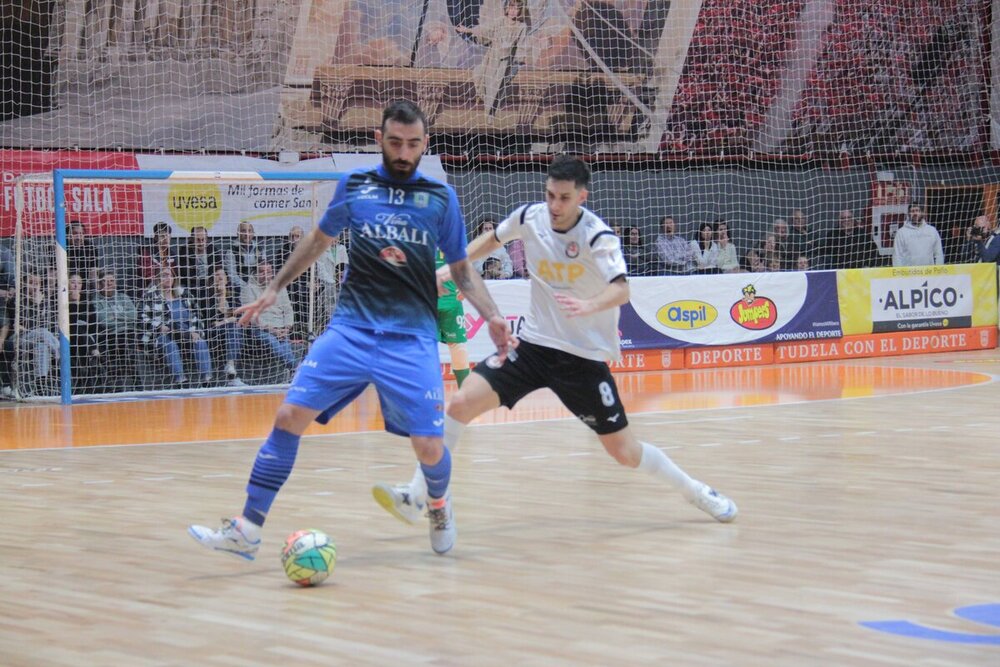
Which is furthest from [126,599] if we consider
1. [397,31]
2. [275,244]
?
[397,31]

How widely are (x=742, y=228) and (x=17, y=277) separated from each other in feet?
37.3

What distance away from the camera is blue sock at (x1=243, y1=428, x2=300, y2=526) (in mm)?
5672

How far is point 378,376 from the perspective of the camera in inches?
226

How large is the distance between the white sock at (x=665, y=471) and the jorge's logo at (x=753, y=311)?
466 inches

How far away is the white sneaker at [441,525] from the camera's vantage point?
6.06 meters

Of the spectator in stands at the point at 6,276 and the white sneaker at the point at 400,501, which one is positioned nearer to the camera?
the white sneaker at the point at 400,501

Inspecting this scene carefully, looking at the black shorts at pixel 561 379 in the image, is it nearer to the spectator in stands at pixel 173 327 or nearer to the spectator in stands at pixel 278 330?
the spectator in stands at pixel 173 327

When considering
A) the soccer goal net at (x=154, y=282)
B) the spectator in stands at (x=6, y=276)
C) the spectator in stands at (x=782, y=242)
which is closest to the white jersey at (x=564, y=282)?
the soccer goal net at (x=154, y=282)

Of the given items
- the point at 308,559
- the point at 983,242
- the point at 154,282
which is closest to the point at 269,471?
the point at 308,559

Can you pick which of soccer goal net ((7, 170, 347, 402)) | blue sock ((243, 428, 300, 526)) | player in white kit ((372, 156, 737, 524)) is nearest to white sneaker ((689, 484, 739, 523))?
player in white kit ((372, 156, 737, 524))

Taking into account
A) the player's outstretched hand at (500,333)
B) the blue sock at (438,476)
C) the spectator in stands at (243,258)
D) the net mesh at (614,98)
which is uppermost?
the net mesh at (614,98)

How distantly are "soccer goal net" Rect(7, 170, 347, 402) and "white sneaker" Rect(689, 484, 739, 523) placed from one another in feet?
31.2

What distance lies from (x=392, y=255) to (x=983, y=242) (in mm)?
17471

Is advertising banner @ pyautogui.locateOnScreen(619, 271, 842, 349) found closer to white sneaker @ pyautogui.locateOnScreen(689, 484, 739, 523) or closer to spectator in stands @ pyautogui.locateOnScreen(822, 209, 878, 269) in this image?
spectator in stands @ pyautogui.locateOnScreen(822, 209, 878, 269)
